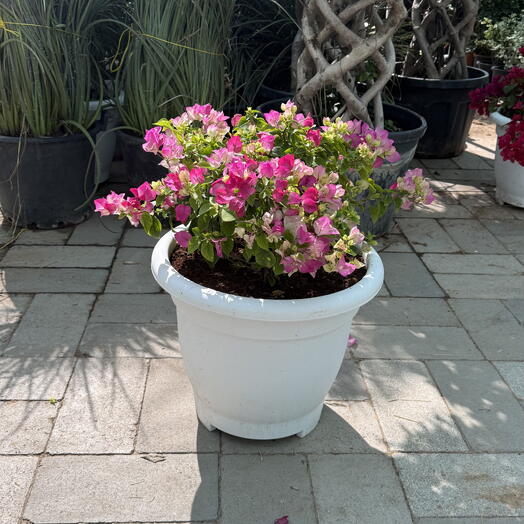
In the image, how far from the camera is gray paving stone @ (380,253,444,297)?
2.83 metres

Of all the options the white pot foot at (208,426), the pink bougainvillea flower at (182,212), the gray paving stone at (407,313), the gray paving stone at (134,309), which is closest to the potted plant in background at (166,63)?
the gray paving stone at (134,309)

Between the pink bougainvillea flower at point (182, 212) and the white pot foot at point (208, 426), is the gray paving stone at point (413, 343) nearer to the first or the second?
the white pot foot at point (208, 426)

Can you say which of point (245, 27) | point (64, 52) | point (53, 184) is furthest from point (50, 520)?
point (245, 27)

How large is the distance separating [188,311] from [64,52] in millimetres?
1885

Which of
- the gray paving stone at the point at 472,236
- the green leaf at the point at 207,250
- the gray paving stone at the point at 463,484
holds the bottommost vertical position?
the gray paving stone at the point at 472,236

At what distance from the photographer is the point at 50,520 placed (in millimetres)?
1617

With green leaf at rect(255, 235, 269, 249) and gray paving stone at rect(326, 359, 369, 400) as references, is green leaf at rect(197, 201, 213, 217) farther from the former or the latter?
gray paving stone at rect(326, 359, 369, 400)

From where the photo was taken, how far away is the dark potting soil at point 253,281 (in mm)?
1727

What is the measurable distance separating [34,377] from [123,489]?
624 mm

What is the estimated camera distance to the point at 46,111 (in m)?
3.04

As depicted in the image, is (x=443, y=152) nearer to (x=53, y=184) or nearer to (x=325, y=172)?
(x=53, y=184)

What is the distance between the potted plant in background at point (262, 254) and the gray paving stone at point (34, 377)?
530 millimetres

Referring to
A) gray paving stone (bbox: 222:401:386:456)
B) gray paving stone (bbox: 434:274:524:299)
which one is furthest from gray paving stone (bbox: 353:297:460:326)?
gray paving stone (bbox: 222:401:386:456)

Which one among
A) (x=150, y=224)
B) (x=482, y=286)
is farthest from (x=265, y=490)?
(x=482, y=286)
